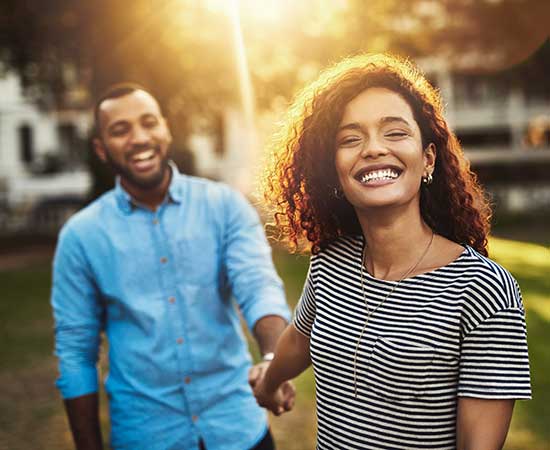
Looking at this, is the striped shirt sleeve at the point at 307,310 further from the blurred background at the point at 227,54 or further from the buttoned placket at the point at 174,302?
the blurred background at the point at 227,54

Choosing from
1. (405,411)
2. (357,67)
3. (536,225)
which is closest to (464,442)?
(405,411)

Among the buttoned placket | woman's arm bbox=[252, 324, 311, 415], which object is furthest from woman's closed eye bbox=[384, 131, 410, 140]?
the buttoned placket

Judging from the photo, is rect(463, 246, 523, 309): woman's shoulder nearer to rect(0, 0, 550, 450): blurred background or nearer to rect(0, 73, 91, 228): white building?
rect(0, 0, 550, 450): blurred background

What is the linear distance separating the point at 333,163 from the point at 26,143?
4552cm

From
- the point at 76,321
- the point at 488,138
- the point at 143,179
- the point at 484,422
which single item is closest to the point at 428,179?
the point at 484,422

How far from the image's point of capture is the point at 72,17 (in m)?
19.2

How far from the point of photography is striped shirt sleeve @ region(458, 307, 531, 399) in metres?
1.91

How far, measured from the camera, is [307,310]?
7.98 feet

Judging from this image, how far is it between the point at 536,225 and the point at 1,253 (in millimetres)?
16339

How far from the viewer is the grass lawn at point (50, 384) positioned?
642 cm

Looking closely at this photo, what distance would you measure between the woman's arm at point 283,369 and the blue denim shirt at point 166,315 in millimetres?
476

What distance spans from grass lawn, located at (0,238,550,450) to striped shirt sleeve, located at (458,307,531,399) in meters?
Answer: 1.15

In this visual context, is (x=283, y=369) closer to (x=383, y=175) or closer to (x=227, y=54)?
(x=383, y=175)

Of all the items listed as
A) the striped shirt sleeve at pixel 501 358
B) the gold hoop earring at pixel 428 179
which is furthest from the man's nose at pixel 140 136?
the striped shirt sleeve at pixel 501 358
